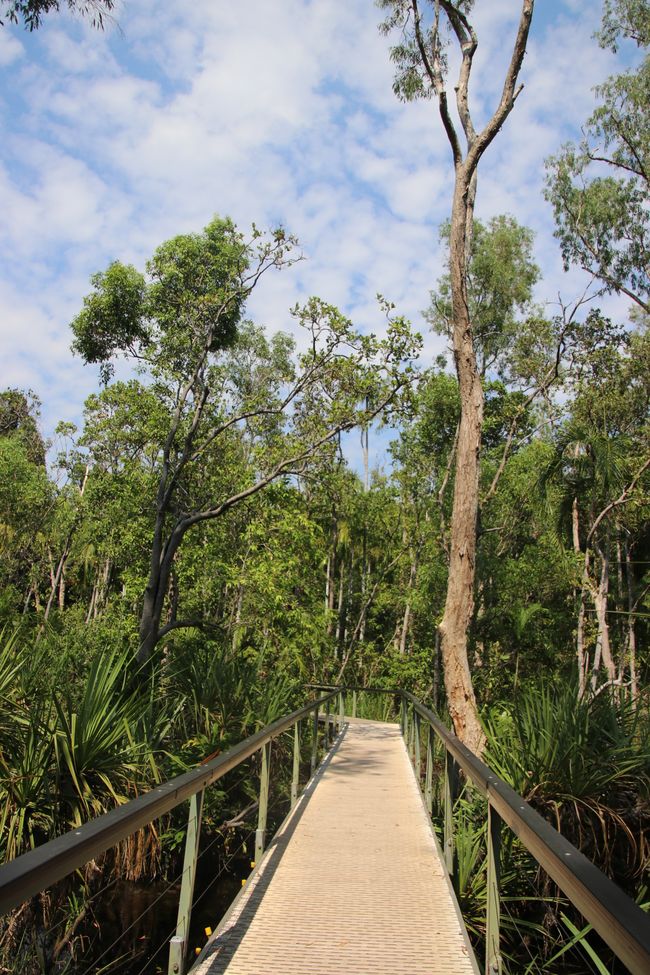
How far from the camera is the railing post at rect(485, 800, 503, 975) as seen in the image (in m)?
2.80

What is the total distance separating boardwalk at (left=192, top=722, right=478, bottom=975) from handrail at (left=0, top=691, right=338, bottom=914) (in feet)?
2.67

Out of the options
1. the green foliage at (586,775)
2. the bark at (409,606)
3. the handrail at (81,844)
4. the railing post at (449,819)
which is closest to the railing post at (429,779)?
the green foliage at (586,775)

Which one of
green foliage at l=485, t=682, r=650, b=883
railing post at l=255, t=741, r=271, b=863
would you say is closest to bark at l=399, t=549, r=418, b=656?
green foliage at l=485, t=682, r=650, b=883

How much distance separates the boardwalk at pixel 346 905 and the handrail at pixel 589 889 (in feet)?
3.69

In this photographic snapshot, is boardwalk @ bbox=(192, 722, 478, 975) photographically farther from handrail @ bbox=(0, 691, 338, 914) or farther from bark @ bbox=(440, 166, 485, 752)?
bark @ bbox=(440, 166, 485, 752)

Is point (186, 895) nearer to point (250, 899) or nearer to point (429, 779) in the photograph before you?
point (250, 899)

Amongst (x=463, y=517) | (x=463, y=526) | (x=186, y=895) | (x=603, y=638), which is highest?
(x=463, y=517)

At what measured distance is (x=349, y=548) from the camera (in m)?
25.3

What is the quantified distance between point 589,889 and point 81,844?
1.24m

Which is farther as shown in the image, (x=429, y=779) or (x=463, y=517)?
(x=463, y=517)

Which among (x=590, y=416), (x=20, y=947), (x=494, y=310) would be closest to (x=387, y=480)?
(x=494, y=310)

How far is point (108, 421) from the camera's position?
1569 centimetres

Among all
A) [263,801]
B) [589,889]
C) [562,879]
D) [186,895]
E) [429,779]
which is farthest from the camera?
[429,779]

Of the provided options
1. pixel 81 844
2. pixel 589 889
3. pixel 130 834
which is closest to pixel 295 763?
pixel 130 834
